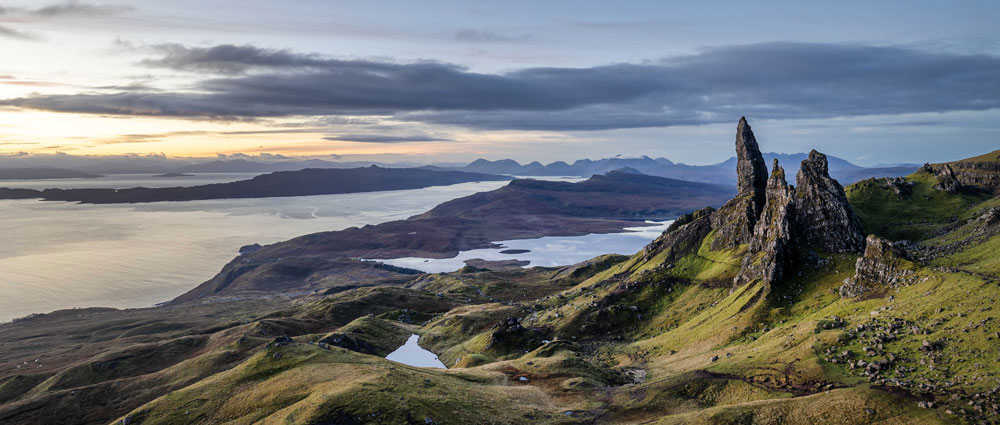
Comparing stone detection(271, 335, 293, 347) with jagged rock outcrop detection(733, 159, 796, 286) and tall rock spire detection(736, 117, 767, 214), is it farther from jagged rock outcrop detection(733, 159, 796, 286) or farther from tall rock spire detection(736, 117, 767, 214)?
tall rock spire detection(736, 117, 767, 214)

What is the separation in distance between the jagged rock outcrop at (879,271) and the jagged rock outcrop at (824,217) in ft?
59.8

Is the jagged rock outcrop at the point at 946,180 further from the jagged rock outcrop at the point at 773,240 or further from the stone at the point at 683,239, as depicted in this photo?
the stone at the point at 683,239

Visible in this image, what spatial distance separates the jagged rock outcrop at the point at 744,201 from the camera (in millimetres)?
141125

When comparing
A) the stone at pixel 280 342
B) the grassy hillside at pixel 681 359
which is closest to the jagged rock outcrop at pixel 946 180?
the grassy hillside at pixel 681 359

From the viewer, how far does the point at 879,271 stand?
280 ft

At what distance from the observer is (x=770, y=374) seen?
223 ft

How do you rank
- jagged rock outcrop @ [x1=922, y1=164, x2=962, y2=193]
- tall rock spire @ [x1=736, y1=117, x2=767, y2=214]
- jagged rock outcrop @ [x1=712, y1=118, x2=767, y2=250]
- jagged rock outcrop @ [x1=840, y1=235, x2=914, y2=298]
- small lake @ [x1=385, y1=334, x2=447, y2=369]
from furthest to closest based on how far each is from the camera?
tall rock spire @ [x1=736, y1=117, x2=767, y2=214] → jagged rock outcrop @ [x1=712, y1=118, x2=767, y2=250] → small lake @ [x1=385, y1=334, x2=447, y2=369] → jagged rock outcrop @ [x1=922, y1=164, x2=962, y2=193] → jagged rock outcrop @ [x1=840, y1=235, x2=914, y2=298]

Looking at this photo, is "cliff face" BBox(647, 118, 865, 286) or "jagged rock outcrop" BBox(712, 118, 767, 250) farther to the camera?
"jagged rock outcrop" BBox(712, 118, 767, 250)

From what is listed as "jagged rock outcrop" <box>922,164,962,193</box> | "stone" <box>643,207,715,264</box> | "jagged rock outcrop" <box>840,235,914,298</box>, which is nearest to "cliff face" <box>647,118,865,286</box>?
"stone" <box>643,207,715,264</box>

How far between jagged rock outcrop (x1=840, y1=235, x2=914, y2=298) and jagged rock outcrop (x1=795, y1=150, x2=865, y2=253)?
18.2 metres

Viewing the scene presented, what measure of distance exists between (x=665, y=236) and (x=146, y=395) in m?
145

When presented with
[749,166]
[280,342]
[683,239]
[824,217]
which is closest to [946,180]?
[824,217]

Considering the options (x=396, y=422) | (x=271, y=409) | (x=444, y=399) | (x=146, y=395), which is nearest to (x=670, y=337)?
(x=444, y=399)

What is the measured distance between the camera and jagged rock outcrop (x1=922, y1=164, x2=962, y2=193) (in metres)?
128
